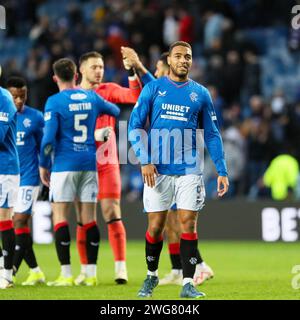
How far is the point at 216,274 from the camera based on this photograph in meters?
13.0

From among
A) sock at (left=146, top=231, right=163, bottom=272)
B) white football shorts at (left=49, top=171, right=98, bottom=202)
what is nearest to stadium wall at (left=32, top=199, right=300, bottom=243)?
white football shorts at (left=49, top=171, right=98, bottom=202)

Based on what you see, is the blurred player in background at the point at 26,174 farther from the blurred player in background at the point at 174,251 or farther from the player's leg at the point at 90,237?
the blurred player in background at the point at 174,251

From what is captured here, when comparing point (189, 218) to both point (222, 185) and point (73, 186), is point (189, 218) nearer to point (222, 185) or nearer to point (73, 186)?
Answer: point (222, 185)

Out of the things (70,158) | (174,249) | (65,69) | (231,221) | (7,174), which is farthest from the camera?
(231,221)

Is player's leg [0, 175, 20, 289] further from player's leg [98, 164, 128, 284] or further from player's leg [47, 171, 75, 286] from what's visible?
player's leg [98, 164, 128, 284]

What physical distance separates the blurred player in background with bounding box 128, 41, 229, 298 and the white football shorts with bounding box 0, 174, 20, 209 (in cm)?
157

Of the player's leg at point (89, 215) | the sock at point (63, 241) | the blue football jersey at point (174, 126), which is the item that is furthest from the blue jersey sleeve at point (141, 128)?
the sock at point (63, 241)

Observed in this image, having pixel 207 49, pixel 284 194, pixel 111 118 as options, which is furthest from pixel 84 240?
pixel 207 49

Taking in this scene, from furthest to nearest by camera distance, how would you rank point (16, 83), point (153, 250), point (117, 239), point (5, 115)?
point (117, 239)
point (16, 83)
point (5, 115)
point (153, 250)

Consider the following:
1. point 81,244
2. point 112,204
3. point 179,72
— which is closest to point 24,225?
point 81,244

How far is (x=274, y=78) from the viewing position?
2289 centimetres

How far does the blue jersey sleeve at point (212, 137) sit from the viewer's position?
9.77 m

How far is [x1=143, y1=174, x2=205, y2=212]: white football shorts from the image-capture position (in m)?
9.62

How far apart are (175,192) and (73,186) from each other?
1.94 metres
